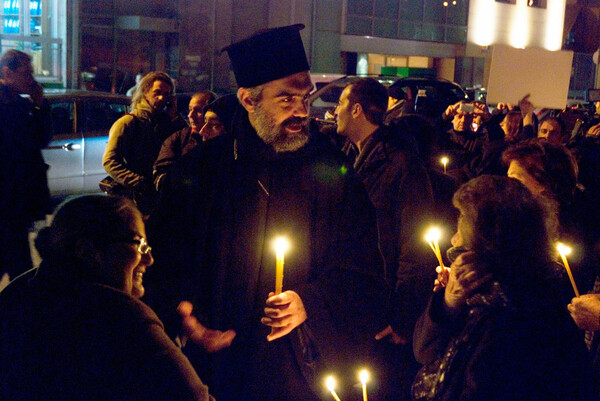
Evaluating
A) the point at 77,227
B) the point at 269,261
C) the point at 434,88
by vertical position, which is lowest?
the point at 269,261

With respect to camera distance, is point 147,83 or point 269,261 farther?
point 147,83

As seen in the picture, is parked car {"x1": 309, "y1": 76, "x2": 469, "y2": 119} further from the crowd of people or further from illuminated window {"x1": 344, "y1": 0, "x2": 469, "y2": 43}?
illuminated window {"x1": 344, "y1": 0, "x2": 469, "y2": 43}

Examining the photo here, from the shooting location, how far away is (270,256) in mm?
2998

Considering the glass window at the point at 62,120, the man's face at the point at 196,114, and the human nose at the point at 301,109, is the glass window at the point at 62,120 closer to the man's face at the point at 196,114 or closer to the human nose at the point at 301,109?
the man's face at the point at 196,114

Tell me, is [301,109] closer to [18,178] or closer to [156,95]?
[18,178]

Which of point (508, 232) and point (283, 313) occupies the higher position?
point (508, 232)

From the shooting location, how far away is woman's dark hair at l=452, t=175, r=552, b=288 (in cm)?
262

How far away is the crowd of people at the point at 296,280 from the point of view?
207cm

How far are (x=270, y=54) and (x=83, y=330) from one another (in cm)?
158

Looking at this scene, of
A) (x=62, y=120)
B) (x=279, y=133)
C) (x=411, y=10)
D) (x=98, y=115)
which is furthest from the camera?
(x=411, y=10)

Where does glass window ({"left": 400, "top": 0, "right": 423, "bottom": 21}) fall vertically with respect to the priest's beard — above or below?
above

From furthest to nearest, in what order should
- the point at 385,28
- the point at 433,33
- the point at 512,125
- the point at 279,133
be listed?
the point at 433,33 < the point at 385,28 < the point at 512,125 < the point at 279,133

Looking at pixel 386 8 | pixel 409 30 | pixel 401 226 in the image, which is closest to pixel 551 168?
pixel 401 226

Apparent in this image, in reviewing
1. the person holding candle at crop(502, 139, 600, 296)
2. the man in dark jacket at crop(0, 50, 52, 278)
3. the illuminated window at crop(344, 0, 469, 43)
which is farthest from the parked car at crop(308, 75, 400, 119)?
the illuminated window at crop(344, 0, 469, 43)
